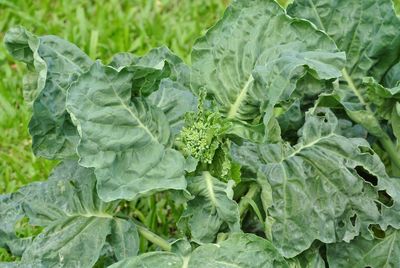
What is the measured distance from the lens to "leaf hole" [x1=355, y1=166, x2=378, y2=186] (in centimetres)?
304

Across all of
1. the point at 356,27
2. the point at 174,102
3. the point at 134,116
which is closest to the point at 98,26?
the point at 174,102

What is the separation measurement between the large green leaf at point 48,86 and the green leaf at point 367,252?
1011mm

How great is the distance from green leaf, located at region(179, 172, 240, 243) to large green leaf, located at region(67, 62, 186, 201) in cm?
11

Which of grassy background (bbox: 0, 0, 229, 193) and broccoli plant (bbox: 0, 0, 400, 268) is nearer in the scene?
broccoli plant (bbox: 0, 0, 400, 268)

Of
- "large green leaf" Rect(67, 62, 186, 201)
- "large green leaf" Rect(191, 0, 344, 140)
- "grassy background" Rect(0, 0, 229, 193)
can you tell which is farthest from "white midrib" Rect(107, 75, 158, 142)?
"grassy background" Rect(0, 0, 229, 193)

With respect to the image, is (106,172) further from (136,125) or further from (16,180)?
(16,180)

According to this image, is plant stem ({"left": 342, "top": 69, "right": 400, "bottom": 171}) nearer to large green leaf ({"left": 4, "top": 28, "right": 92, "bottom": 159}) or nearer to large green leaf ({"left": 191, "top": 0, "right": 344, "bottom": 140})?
large green leaf ({"left": 191, "top": 0, "right": 344, "bottom": 140})

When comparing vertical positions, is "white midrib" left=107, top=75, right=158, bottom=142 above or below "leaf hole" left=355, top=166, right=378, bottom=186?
above

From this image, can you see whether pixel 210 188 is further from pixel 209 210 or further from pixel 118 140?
pixel 118 140

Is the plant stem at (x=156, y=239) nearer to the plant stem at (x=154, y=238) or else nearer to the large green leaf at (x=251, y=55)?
the plant stem at (x=154, y=238)

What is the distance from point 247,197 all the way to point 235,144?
0.64 feet

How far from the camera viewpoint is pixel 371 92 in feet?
9.84

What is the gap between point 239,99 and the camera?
2982mm

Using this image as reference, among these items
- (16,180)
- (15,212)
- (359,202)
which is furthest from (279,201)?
(16,180)
